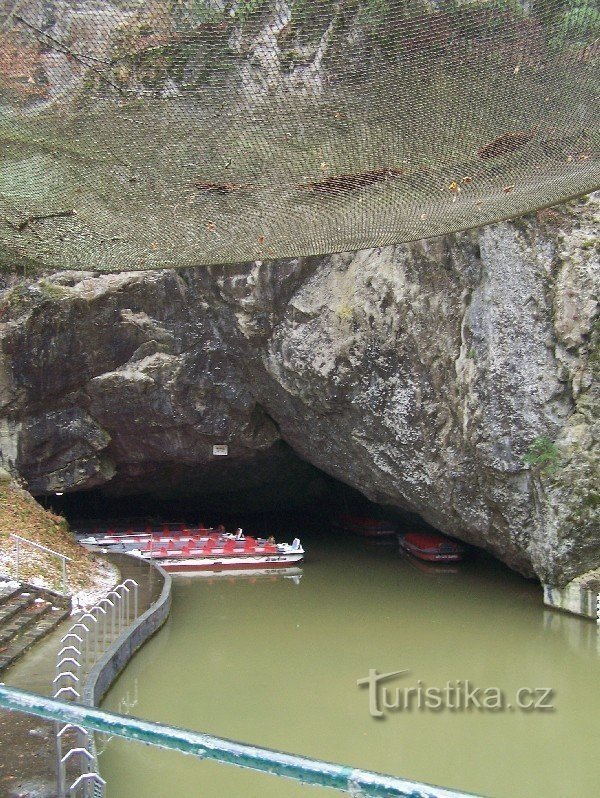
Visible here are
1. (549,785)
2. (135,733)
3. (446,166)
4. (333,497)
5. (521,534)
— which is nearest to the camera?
(135,733)

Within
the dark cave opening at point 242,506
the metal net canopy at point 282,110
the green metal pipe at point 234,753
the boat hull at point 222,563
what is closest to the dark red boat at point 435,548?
the boat hull at point 222,563

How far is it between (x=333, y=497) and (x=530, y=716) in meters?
13.3

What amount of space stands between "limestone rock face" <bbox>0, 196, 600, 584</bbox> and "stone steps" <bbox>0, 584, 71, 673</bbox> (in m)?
4.84

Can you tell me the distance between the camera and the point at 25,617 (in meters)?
7.78

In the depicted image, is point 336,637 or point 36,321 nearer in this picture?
point 336,637

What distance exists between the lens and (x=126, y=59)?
131 inches

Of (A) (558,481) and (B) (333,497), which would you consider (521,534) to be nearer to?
(A) (558,481)

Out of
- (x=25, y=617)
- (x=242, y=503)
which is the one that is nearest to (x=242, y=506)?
(x=242, y=503)

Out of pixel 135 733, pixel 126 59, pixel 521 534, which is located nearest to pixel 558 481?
pixel 521 534

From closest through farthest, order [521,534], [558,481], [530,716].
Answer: [530,716] → [558,481] → [521,534]

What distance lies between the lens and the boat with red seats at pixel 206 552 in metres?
12.6

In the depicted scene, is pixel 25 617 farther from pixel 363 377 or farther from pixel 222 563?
pixel 363 377

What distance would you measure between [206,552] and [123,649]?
5.71 m

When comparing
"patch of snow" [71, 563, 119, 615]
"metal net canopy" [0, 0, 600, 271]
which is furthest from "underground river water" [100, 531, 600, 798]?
"metal net canopy" [0, 0, 600, 271]
